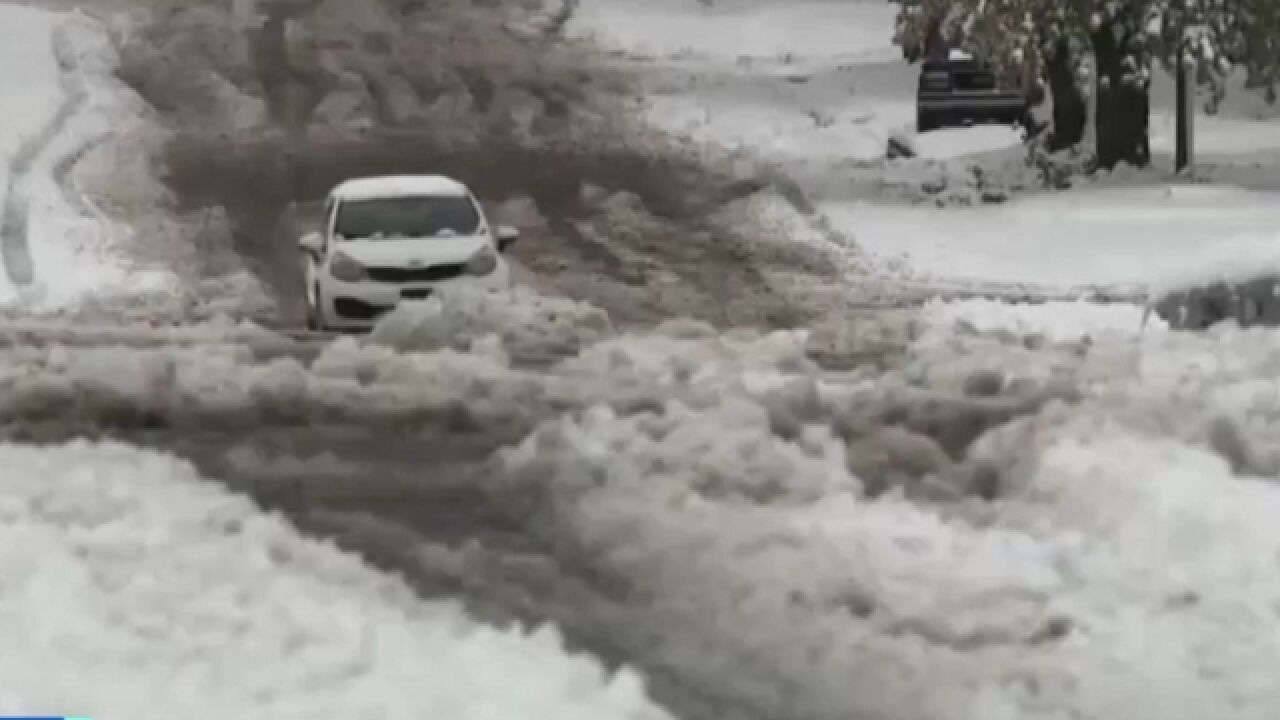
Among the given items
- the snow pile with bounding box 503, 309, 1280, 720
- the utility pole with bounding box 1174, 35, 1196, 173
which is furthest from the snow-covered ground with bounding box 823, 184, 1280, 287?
the snow pile with bounding box 503, 309, 1280, 720

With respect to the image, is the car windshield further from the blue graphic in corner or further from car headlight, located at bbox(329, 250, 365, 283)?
the blue graphic in corner

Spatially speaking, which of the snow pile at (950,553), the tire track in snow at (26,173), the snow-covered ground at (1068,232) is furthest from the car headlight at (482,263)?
the snow pile at (950,553)

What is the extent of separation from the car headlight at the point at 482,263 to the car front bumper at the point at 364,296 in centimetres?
5

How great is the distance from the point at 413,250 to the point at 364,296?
23.1 inches

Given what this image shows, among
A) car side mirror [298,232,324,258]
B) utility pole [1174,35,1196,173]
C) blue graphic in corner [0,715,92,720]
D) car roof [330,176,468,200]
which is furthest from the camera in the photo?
utility pole [1174,35,1196,173]

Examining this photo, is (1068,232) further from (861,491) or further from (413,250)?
(861,491)

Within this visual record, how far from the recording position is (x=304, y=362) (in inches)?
440

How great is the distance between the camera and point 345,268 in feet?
63.0

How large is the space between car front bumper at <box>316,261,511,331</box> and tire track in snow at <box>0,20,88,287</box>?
5578 millimetres

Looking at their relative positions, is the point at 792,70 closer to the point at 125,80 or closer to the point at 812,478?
the point at 125,80

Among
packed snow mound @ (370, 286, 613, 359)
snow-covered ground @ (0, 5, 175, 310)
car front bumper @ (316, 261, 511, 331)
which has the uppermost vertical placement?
packed snow mound @ (370, 286, 613, 359)

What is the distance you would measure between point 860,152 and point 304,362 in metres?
25.5

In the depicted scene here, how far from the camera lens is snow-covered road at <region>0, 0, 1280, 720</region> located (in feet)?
21.8

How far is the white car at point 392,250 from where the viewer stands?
749 inches
